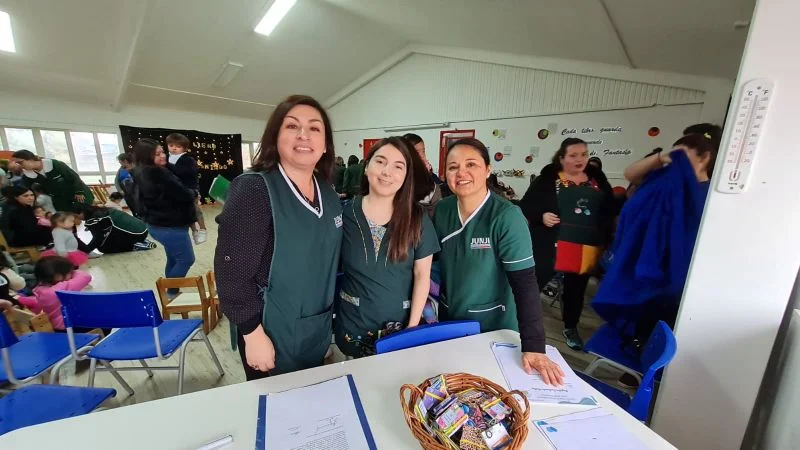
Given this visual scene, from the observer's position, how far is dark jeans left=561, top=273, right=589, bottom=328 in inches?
94.0

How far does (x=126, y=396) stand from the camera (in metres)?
1.84

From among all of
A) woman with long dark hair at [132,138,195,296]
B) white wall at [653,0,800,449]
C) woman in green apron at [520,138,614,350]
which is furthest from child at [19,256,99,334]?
white wall at [653,0,800,449]

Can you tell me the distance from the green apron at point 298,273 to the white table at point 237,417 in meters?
0.19

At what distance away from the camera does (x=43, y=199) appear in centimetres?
410

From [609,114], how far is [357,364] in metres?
5.38

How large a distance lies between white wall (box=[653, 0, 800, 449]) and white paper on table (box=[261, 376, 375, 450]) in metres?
1.37

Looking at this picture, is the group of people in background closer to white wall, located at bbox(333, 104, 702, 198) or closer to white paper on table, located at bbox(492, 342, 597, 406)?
white paper on table, located at bbox(492, 342, 597, 406)

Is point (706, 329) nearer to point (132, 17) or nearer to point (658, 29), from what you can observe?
point (658, 29)

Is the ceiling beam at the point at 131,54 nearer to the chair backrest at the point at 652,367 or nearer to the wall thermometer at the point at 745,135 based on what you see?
the wall thermometer at the point at 745,135

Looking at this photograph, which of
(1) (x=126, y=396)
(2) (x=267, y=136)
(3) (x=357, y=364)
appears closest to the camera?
(3) (x=357, y=364)

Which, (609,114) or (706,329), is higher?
(609,114)

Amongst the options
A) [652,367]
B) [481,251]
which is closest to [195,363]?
[481,251]

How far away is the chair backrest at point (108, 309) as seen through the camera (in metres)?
1.46

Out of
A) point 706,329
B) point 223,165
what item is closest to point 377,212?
point 706,329
